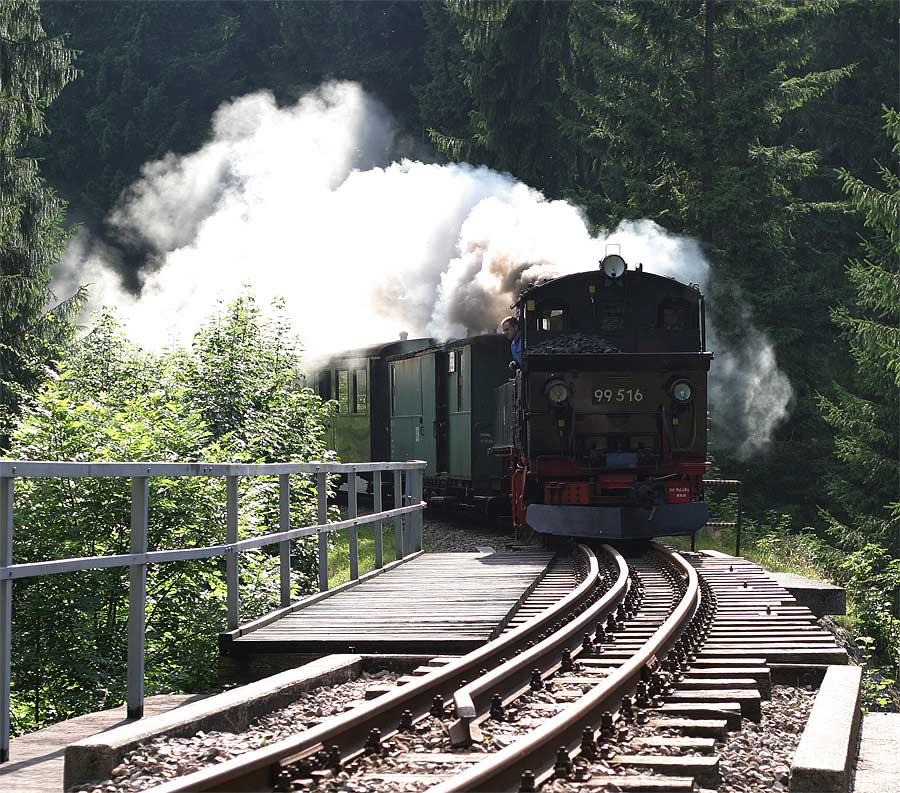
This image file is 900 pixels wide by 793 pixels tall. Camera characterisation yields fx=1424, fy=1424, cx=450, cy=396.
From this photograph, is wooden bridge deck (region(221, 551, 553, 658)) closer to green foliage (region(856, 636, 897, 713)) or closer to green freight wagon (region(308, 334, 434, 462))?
green foliage (region(856, 636, 897, 713))

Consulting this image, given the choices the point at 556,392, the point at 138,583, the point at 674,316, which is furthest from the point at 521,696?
the point at 674,316

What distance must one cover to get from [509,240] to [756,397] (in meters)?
6.88

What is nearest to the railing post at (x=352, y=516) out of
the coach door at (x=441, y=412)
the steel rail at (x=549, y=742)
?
the steel rail at (x=549, y=742)

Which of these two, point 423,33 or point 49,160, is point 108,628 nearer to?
point 423,33

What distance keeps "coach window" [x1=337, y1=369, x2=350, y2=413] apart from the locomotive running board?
35.4 feet

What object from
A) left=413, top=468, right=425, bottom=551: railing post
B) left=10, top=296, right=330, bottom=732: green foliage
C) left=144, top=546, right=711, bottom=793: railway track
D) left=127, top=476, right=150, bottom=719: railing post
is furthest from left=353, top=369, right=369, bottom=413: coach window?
left=127, top=476, right=150, bottom=719: railing post

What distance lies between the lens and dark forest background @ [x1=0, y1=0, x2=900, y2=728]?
2278cm

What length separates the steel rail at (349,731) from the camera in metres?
4.50

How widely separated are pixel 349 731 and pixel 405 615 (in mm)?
3542

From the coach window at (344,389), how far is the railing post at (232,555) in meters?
16.8

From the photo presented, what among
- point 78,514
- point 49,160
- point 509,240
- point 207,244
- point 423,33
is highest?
point 423,33

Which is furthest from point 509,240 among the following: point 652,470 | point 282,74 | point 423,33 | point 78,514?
point 282,74

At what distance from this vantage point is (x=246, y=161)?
4850 centimetres

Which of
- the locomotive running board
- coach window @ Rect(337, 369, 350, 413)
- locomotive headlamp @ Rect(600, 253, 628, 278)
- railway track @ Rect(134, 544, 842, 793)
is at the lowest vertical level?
railway track @ Rect(134, 544, 842, 793)
